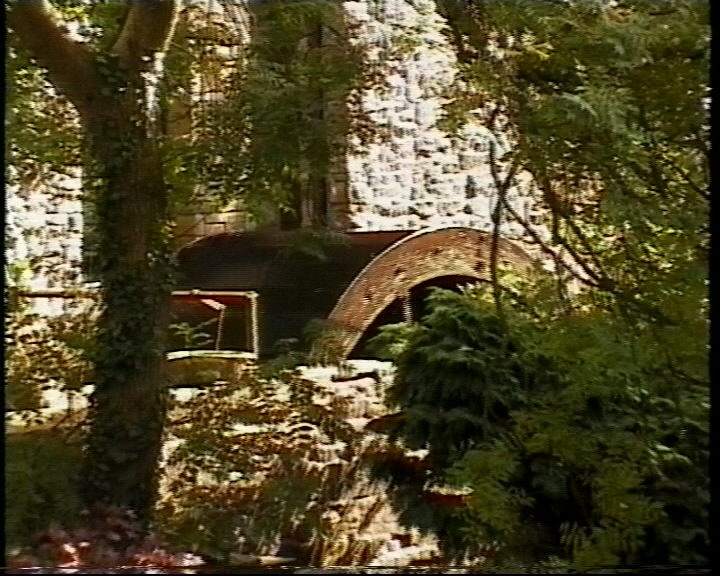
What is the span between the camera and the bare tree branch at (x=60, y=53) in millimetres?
1790

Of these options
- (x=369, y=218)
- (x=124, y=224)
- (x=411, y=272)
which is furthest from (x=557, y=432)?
(x=124, y=224)

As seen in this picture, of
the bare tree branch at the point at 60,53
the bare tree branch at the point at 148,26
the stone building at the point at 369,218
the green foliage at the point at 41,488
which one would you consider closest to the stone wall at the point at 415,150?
the stone building at the point at 369,218

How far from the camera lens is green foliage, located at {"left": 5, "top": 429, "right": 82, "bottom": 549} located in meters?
1.76

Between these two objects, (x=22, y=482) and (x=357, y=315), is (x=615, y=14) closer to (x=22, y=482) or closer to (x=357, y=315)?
(x=357, y=315)

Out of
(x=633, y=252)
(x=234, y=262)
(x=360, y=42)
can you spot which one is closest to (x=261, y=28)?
(x=360, y=42)

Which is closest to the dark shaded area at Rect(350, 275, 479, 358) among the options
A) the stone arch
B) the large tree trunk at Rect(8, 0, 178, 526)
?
the stone arch

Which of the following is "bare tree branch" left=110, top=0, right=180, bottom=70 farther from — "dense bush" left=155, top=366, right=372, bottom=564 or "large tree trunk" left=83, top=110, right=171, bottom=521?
"dense bush" left=155, top=366, right=372, bottom=564

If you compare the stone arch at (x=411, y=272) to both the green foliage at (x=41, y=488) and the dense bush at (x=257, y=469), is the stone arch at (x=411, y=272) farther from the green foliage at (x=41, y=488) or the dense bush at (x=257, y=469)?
the green foliage at (x=41, y=488)

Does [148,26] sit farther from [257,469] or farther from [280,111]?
[257,469]

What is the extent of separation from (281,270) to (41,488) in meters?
0.59

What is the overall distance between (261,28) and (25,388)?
0.79m

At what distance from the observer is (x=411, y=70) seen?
1.77 meters

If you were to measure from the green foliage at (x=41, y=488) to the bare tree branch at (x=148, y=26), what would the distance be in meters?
0.72

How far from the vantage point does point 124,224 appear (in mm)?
1796
